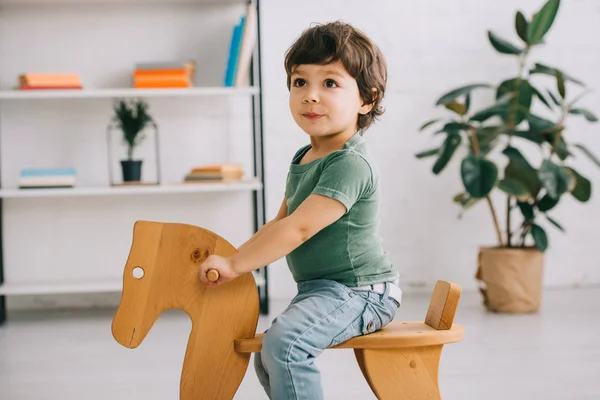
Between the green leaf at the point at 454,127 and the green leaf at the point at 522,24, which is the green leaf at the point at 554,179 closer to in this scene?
the green leaf at the point at 454,127

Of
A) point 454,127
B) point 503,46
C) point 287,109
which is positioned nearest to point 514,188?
point 454,127

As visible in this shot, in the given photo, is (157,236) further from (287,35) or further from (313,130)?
(287,35)

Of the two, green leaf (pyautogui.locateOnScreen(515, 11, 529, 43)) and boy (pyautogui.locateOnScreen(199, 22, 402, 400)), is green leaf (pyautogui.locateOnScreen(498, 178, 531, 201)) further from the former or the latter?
boy (pyautogui.locateOnScreen(199, 22, 402, 400))

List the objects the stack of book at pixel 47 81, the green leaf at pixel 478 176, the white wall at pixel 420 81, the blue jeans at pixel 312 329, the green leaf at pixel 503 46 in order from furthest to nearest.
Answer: the white wall at pixel 420 81 < the green leaf at pixel 503 46 < the stack of book at pixel 47 81 < the green leaf at pixel 478 176 < the blue jeans at pixel 312 329

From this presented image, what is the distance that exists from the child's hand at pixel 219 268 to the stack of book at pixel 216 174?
5.66 feet

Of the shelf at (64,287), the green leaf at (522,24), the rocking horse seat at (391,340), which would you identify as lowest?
the shelf at (64,287)

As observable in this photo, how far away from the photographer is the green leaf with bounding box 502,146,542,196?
3.07 meters

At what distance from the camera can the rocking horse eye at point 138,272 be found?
4.72 ft

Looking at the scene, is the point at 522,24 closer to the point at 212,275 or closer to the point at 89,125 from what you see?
the point at 89,125

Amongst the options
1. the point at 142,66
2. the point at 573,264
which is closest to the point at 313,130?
the point at 142,66

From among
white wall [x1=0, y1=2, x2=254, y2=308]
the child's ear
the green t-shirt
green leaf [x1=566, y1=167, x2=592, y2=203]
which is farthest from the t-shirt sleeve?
white wall [x1=0, y1=2, x2=254, y2=308]

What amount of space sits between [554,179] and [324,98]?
5.78 ft

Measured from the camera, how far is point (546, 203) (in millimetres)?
3104

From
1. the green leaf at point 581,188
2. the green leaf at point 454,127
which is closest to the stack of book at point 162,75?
the green leaf at point 454,127
